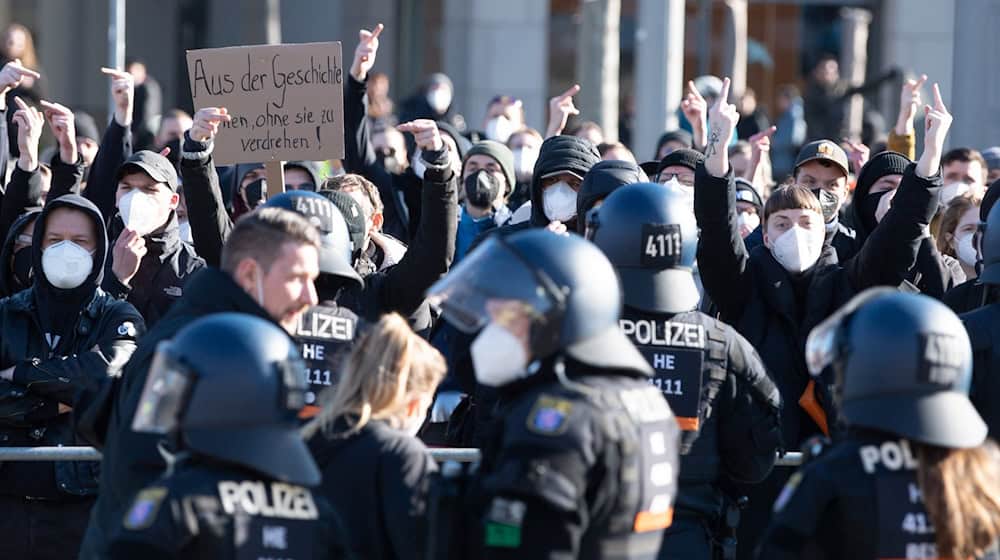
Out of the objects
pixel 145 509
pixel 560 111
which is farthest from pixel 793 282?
pixel 145 509

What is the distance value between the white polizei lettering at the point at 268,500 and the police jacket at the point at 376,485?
0.38 metres

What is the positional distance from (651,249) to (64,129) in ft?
12.4

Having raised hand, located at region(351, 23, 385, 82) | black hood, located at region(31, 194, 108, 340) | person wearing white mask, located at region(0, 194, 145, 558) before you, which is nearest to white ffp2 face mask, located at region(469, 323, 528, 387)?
person wearing white mask, located at region(0, 194, 145, 558)

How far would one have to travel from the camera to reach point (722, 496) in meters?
5.76

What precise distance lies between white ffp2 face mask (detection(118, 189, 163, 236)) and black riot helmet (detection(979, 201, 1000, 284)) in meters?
3.56

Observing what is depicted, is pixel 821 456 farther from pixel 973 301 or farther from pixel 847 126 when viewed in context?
pixel 847 126

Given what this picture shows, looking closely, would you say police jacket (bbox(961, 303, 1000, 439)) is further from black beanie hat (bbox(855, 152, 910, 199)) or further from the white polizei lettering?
the white polizei lettering

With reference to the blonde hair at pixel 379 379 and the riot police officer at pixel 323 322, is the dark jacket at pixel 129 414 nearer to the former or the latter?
the blonde hair at pixel 379 379

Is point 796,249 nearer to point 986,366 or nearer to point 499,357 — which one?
point 986,366

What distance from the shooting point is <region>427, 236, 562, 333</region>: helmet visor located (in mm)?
4066

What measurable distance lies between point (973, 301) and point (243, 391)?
3.94m

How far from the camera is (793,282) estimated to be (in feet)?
22.6

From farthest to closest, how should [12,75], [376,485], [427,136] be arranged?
[12,75] < [427,136] < [376,485]

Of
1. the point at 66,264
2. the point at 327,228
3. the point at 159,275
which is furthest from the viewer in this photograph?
the point at 159,275
